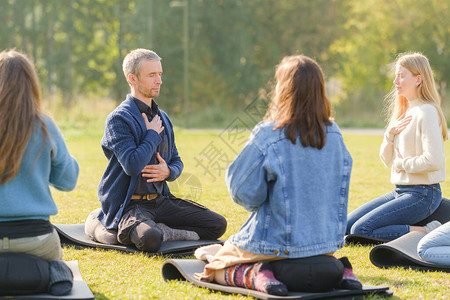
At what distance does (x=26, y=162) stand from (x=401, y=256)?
3.33m

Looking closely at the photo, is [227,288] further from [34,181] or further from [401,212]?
[401,212]

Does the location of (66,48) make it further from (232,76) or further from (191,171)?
(191,171)

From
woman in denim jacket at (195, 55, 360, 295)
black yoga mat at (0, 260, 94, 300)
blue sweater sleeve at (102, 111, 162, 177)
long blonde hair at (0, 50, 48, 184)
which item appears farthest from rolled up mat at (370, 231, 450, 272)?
long blonde hair at (0, 50, 48, 184)

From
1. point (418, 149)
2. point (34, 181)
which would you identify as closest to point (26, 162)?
point (34, 181)

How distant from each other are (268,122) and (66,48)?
41.3 m

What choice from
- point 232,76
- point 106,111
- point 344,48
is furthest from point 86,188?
point 344,48

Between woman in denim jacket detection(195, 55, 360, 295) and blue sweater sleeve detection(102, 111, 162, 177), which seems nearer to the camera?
woman in denim jacket detection(195, 55, 360, 295)

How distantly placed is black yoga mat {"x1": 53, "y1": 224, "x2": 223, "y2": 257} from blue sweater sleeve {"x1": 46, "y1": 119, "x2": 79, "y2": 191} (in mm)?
1837

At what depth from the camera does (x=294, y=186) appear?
170 inches

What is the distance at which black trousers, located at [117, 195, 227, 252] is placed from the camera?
6.20 metres

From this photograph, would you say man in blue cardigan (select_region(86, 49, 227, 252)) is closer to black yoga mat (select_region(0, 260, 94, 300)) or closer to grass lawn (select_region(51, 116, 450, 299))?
grass lawn (select_region(51, 116, 450, 299))

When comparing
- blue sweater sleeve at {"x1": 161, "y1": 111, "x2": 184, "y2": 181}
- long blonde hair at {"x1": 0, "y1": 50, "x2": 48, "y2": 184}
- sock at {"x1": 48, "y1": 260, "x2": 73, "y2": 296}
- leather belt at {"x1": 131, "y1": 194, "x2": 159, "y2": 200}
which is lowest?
sock at {"x1": 48, "y1": 260, "x2": 73, "y2": 296}

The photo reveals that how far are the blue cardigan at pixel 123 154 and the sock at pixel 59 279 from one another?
1.79 metres

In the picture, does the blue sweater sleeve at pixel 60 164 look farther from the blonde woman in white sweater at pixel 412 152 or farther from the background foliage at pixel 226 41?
the background foliage at pixel 226 41
